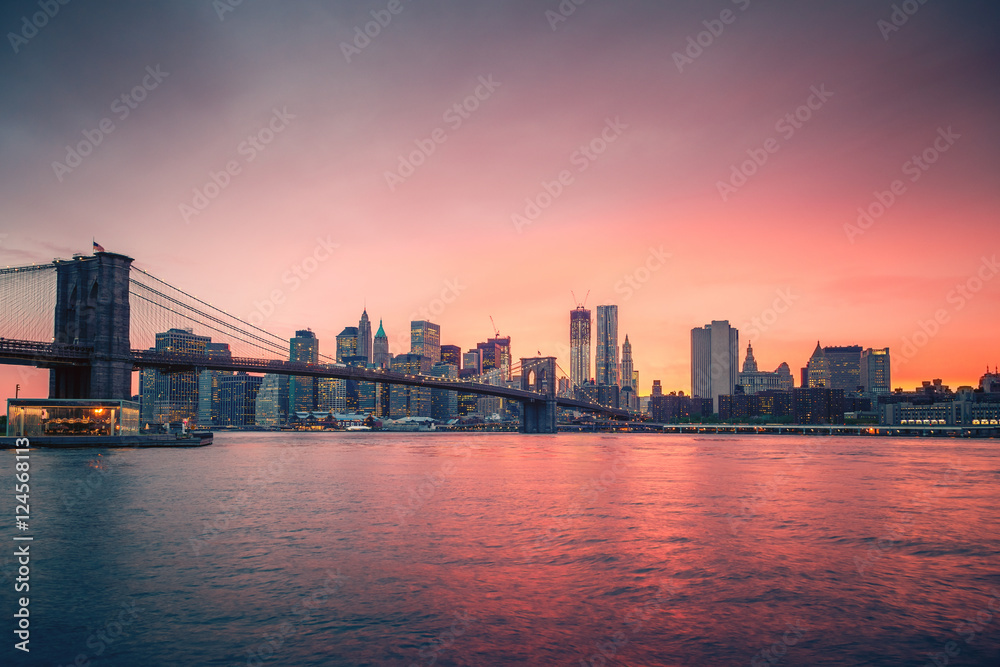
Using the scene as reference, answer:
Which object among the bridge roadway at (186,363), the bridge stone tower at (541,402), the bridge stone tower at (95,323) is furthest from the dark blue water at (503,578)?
the bridge stone tower at (541,402)

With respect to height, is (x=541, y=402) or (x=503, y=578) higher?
(x=541, y=402)

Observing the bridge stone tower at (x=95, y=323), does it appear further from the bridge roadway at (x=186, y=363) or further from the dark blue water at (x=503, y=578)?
the dark blue water at (x=503, y=578)

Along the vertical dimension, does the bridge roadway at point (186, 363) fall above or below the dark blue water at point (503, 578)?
above

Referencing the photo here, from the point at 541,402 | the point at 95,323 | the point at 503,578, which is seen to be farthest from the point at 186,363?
the point at 541,402

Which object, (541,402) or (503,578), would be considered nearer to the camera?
(503,578)

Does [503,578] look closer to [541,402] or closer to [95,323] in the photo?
[95,323]

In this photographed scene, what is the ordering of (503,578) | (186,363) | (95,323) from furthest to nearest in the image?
1. (186,363)
2. (95,323)
3. (503,578)

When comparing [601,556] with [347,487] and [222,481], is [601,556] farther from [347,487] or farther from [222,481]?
[222,481]
